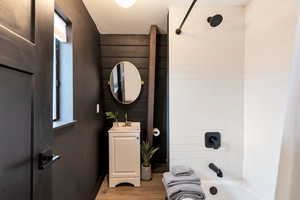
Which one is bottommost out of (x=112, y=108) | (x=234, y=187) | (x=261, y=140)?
(x=234, y=187)

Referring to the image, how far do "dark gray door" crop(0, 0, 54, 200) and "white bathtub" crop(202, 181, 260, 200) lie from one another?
1.76m

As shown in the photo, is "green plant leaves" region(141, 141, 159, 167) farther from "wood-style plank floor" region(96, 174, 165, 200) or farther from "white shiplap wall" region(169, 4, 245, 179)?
"white shiplap wall" region(169, 4, 245, 179)

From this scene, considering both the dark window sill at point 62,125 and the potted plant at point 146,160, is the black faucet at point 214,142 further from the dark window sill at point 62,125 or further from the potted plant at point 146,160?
the dark window sill at point 62,125

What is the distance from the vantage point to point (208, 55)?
242 cm

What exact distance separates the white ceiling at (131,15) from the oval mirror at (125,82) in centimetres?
55

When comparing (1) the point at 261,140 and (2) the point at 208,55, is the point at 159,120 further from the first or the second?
(1) the point at 261,140

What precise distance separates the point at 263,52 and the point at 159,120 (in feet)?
6.13

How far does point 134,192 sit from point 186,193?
3.64 ft

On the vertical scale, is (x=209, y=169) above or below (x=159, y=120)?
below

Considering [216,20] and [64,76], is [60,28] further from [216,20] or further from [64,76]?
[216,20]

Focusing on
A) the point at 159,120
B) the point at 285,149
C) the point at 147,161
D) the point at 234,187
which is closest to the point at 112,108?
the point at 159,120

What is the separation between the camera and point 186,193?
179cm

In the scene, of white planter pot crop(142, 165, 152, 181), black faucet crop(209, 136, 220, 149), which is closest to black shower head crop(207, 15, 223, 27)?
black faucet crop(209, 136, 220, 149)

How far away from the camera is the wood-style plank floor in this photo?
256 cm
